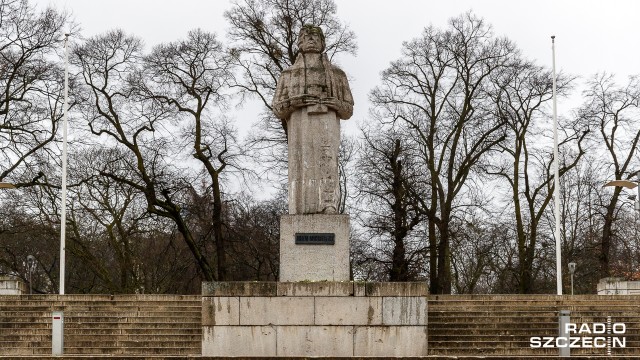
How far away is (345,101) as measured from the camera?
1853 centimetres

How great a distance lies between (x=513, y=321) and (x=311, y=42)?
8279mm

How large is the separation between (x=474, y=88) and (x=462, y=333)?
17046 mm

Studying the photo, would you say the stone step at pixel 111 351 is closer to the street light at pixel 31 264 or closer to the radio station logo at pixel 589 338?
the radio station logo at pixel 589 338

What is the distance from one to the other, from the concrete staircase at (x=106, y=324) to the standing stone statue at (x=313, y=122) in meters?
4.96

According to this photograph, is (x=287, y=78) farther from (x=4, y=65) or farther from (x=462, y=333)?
(x=4, y=65)

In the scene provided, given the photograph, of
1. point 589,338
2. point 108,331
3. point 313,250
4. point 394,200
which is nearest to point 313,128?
point 313,250

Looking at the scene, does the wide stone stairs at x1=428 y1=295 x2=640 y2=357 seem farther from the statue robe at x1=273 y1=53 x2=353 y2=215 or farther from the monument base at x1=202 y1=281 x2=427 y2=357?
the statue robe at x1=273 y1=53 x2=353 y2=215

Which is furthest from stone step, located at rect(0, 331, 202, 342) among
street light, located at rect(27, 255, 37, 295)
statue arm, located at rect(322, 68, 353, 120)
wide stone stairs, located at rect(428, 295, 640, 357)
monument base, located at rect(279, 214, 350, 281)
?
street light, located at rect(27, 255, 37, 295)

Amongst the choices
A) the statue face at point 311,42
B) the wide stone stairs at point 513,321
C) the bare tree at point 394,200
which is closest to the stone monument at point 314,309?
the wide stone stairs at point 513,321

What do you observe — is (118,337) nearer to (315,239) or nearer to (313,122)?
(315,239)

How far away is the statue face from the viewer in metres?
18.6

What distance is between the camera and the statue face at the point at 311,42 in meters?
18.6

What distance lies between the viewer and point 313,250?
17.6 meters

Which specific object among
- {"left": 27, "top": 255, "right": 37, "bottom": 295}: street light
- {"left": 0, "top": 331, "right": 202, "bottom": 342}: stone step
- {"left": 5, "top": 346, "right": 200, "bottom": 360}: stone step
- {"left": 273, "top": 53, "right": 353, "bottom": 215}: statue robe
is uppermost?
{"left": 273, "top": 53, "right": 353, "bottom": 215}: statue robe
